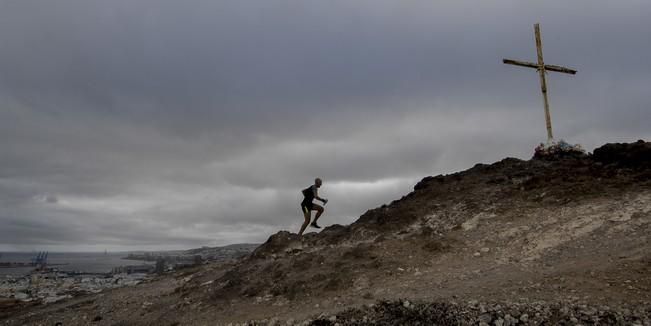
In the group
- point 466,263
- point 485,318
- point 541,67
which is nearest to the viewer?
point 485,318

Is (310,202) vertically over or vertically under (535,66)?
under

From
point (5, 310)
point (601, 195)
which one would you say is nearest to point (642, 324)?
point (601, 195)

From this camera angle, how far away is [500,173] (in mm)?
17547

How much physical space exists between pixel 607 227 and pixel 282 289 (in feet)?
27.9

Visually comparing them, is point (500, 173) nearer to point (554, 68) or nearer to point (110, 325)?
point (554, 68)

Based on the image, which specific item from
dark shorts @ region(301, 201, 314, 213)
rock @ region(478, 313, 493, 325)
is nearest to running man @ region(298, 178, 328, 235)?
dark shorts @ region(301, 201, 314, 213)

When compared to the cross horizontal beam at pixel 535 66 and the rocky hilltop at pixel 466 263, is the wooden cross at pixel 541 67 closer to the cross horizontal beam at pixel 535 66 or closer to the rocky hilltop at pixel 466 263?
the cross horizontal beam at pixel 535 66

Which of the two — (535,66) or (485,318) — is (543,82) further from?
(485,318)

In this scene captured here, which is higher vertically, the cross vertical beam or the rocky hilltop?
the cross vertical beam

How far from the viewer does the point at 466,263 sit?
35.5 ft

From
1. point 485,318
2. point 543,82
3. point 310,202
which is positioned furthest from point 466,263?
point 543,82

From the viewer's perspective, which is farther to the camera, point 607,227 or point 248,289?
point 248,289

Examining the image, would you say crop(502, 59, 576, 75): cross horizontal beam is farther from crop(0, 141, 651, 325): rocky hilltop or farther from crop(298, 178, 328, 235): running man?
crop(298, 178, 328, 235): running man

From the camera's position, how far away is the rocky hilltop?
7855 millimetres
